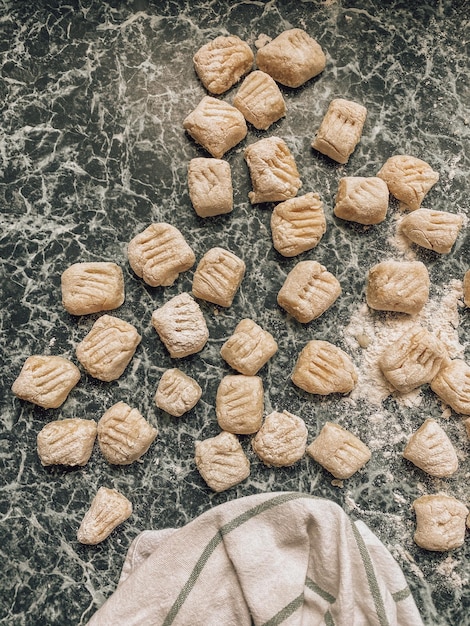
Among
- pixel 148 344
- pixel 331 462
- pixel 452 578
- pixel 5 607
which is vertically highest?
pixel 148 344

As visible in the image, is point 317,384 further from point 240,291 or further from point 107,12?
point 107,12

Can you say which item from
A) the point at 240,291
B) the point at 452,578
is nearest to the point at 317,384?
the point at 240,291

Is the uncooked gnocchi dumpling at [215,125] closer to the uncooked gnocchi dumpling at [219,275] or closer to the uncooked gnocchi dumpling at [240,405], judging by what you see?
the uncooked gnocchi dumpling at [219,275]

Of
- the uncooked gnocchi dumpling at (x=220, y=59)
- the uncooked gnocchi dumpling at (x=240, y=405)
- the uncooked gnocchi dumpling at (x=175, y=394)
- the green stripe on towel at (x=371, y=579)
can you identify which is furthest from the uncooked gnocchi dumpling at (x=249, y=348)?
the uncooked gnocchi dumpling at (x=220, y=59)

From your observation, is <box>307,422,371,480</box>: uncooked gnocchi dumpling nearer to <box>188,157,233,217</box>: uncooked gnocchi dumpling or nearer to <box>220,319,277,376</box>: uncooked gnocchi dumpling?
<box>220,319,277,376</box>: uncooked gnocchi dumpling

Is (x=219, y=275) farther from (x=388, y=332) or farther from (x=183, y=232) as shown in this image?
(x=388, y=332)

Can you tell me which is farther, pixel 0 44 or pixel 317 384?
pixel 0 44

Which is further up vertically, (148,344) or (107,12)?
(107,12)
